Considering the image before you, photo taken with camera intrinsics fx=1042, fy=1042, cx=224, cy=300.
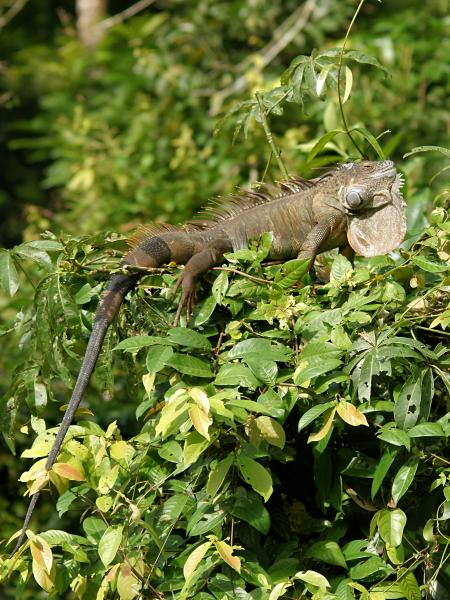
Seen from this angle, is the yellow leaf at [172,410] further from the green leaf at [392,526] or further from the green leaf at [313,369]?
the green leaf at [392,526]

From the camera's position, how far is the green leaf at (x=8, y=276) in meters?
2.64

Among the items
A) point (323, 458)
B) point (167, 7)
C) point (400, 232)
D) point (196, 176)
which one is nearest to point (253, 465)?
point (323, 458)

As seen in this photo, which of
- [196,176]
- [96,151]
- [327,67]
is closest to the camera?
[327,67]

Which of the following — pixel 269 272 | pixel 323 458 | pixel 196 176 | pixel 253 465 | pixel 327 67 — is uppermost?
pixel 327 67

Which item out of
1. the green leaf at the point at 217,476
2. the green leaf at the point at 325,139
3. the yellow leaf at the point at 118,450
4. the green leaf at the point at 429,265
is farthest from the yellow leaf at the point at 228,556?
the green leaf at the point at 325,139

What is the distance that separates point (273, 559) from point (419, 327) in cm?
64

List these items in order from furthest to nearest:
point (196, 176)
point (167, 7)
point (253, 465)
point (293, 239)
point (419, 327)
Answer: point (167, 7)
point (196, 176)
point (293, 239)
point (419, 327)
point (253, 465)

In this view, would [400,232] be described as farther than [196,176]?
No

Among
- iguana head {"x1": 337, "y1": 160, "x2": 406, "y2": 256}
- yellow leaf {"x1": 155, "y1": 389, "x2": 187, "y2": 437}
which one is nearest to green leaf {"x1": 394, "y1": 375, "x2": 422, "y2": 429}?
yellow leaf {"x1": 155, "y1": 389, "x2": 187, "y2": 437}

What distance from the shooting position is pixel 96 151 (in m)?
6.63

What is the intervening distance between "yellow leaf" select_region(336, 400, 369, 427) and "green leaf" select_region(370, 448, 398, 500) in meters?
0.14

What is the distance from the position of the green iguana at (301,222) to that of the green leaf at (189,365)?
49 centimetres

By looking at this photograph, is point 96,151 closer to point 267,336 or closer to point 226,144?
point 226,144

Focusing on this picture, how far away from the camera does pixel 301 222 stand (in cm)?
325
